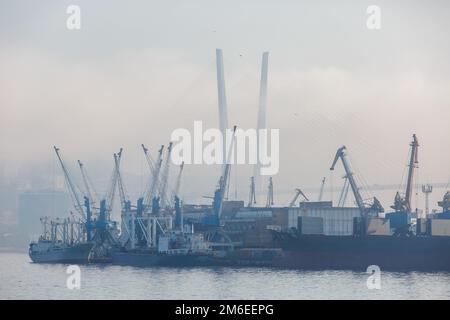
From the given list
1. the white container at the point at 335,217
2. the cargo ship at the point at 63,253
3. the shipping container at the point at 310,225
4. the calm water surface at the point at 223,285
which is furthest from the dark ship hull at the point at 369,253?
the cargo ship at the point at 63,253

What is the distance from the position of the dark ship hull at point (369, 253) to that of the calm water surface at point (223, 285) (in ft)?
25.7

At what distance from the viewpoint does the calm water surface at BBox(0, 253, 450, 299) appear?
7112 centimetres

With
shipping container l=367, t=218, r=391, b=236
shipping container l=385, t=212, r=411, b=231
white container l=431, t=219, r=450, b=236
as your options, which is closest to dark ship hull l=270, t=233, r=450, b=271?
white container l=431, t=219, r=450, b=236

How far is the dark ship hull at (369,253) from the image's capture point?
10975 centimetres

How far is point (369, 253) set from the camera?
111750 mm

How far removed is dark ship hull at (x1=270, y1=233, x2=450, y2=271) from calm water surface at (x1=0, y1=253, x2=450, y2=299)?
784cm

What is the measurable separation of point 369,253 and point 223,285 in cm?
3453

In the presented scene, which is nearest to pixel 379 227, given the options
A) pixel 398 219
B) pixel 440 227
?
pixel 398 219

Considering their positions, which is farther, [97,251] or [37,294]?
[97,251]

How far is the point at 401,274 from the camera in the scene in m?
99.4

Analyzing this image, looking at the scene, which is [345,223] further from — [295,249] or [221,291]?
[221,291]

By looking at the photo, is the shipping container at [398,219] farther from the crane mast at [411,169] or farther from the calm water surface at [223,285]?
the calm water surface at [223,285]

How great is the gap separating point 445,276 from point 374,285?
65.1 feet
